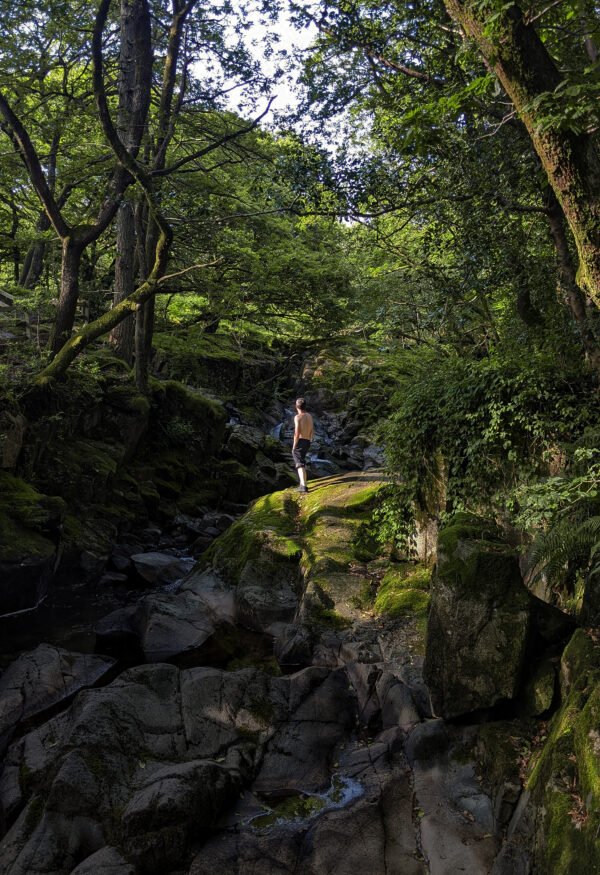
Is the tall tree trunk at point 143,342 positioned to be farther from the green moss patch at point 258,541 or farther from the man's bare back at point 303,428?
the green moss patch at point 258,541

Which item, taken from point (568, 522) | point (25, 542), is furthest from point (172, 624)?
point (568, 522)

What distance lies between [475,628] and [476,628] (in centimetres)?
1

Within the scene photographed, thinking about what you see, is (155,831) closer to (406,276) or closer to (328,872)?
(328,872)

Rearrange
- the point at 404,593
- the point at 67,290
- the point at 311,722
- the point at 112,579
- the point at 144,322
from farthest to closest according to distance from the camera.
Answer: the point at 144,322, the point at 67,290, the point at 112,579, the point at 404,593, the point at 311,722

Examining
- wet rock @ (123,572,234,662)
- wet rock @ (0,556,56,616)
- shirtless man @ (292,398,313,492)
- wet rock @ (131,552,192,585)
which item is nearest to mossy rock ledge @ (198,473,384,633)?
wet rock @ (123,572,234,662)

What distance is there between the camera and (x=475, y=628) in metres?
6.16

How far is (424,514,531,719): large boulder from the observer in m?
5.91

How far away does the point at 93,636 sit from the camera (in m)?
9.66

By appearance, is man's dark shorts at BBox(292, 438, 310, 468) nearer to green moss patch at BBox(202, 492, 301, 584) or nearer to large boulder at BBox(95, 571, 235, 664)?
green moss patch at BBox(202, 492, 301, 584)

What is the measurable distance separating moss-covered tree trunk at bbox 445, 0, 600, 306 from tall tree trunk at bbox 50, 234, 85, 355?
10340 millimetres

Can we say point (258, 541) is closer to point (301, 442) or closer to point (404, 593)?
point (301, 442)

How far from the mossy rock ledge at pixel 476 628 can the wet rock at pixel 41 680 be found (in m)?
4.63

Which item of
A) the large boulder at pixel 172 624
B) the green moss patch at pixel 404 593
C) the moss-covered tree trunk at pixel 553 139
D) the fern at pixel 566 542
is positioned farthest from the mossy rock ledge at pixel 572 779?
the large boulder at pixel 172 624

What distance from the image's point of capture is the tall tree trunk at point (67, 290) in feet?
43.8
